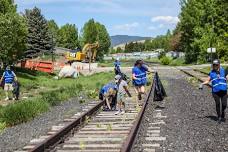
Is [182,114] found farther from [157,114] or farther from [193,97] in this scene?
[193,97]

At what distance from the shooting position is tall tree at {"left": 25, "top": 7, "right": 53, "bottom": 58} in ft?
243

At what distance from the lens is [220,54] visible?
167 feet

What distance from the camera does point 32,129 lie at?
497 inches

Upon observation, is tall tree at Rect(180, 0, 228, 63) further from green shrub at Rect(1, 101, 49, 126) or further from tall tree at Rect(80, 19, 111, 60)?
green shrub at Rect(1, 101, 49, 126)

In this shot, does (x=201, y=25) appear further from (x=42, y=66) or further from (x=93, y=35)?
(x=93, y=35)

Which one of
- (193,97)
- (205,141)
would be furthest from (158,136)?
(193,97)

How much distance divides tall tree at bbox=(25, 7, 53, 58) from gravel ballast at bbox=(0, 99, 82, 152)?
185 feet

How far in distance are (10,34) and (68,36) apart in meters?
85.6

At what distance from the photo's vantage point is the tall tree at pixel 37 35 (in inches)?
2921

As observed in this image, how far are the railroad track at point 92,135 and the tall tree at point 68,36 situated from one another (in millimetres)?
111179

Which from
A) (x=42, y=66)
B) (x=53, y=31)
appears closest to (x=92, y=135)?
(x=42, y=66)

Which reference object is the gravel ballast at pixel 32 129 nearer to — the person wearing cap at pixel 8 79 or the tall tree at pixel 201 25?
A: the person wearing cap at pixel 8 79

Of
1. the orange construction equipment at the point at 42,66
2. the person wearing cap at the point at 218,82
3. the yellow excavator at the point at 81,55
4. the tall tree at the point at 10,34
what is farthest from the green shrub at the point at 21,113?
the yellow excavator at the point at 81,55

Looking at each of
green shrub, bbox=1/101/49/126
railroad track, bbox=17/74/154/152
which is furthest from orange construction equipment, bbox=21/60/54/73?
railroad track, bbox=17/74/154/152
